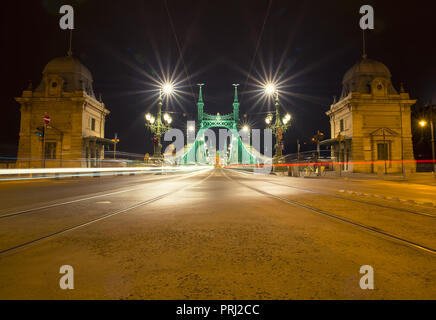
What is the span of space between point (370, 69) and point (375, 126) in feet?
28.6

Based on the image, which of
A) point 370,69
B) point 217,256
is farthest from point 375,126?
point 217,256

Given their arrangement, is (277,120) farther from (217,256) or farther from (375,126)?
(217,256)

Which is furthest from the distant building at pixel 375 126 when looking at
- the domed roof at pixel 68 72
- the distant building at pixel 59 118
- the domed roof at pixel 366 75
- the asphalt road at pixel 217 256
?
the domed roof at pixel 68 72

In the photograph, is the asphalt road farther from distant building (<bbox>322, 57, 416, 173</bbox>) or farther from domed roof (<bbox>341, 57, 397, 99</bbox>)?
domed roof (<bbox>341, 57, 397, 99</bbox>)

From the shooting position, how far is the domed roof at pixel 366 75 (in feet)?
118

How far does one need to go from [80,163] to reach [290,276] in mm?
35164

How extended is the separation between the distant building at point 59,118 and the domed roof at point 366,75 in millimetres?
37204

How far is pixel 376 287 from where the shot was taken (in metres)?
1.71

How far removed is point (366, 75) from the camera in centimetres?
3628

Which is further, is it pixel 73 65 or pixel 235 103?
pixel 235 103


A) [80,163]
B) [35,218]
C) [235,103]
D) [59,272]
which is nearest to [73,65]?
[80,163]

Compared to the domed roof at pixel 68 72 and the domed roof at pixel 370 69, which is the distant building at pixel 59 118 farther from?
the domed roof at pixel 370 69
